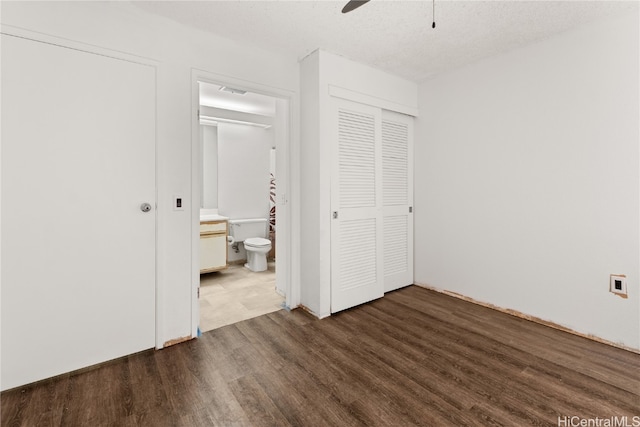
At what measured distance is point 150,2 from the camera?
2.02m

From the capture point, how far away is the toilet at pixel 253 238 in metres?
4.25

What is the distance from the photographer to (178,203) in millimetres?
2287

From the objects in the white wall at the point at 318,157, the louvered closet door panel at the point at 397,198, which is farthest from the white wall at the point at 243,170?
the louvered closet door panel at the point at 397,198

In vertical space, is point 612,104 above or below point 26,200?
above

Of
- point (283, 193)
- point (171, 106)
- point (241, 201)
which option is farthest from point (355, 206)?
point (241, 201)

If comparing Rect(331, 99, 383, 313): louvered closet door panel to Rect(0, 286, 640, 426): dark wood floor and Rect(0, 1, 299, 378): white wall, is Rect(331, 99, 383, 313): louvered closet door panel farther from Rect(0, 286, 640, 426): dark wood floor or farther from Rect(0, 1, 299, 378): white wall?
Rect(0, 1, 299, 378): white wall

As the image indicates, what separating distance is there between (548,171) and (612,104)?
23.7 inches

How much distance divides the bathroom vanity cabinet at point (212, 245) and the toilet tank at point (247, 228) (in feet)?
1.76

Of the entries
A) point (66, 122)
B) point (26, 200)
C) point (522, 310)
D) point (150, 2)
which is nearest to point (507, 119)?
point (522, 310)

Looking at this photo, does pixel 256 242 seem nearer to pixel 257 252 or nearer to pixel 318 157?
pixel 257 252

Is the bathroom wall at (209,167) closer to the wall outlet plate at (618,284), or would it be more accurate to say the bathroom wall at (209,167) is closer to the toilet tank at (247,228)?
the toilet tank at (247,228)

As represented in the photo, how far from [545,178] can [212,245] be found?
3638mm

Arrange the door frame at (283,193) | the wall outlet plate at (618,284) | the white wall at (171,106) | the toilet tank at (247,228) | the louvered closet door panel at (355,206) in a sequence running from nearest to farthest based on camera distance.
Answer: the white wall at (171,106), the wall outlet plate at (618,284), the door frame at (283,193), the louvered closet door panel at (355,206), the toilet tank at (247,228)

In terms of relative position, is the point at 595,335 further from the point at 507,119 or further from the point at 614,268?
the point at 507,119
